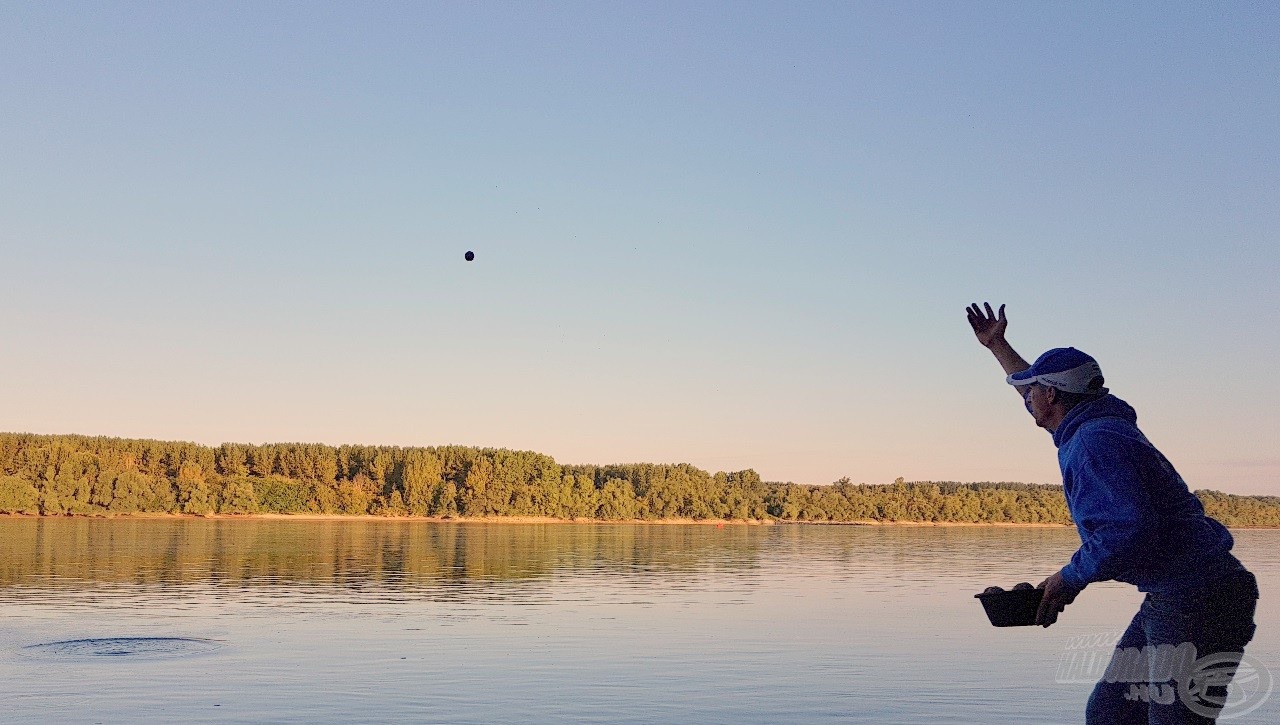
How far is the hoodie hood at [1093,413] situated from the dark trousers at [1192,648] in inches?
38.0

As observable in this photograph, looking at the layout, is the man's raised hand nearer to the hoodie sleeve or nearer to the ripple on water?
the hoodie sleeve

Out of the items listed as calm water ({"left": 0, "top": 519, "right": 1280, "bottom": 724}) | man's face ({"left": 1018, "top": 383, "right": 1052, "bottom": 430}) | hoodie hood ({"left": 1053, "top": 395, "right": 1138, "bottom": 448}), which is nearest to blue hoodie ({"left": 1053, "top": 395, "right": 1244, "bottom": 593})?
hoodie hood ({"left": 1053, "top": 395, "right": 1138, "bottom": 448})

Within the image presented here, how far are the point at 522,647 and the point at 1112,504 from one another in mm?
28357

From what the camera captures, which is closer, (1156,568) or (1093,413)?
(1156,568)

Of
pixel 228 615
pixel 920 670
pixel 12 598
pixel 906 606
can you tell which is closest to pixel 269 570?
pixel 12 598

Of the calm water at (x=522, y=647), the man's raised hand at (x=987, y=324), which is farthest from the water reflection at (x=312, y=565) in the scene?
the man's raised hand at (x=987, y=324)

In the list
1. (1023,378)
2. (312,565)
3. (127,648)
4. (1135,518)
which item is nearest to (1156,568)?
(1135,518)

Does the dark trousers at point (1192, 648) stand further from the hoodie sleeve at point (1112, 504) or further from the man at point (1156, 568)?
the hoodie sleeve at point (1112, 504)

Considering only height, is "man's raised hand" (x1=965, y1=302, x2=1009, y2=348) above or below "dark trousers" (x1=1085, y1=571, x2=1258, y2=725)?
above

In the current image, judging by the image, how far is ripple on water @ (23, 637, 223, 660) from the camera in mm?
29984

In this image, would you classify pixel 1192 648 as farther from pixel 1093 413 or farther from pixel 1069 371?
pixel 1069 371

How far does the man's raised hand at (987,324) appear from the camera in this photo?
804cm

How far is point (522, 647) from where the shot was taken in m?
33.4

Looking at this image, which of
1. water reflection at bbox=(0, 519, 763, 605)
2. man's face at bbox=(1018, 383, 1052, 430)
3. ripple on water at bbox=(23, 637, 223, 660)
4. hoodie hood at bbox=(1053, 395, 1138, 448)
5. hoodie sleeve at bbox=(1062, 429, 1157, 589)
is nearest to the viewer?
hoodie sleeve at bbox=(1062, 429, 1157, 589)
